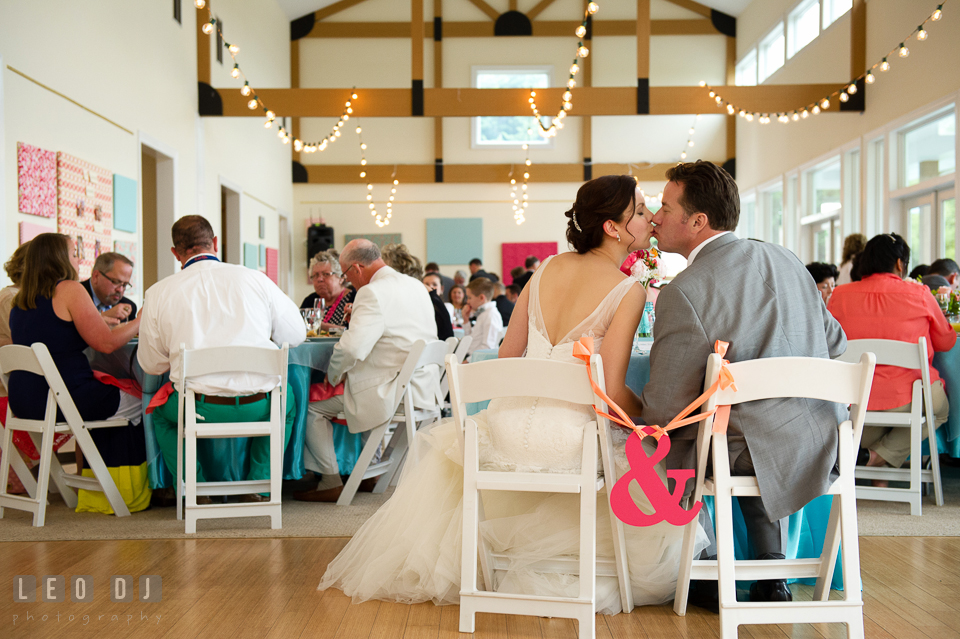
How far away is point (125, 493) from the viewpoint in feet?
12.1

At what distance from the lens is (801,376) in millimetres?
1953

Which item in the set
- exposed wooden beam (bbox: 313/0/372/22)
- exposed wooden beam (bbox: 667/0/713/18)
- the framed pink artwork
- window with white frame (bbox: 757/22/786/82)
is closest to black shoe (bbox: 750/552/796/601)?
window with white frame (bbox: 757/22/786/82)

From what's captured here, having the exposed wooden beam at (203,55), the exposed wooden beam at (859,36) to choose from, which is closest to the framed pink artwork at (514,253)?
the exposed wooden beam at (859,36)

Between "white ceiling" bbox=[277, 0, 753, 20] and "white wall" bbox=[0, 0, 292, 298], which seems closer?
"white wall" bbox=[0, 0, 292, 298]

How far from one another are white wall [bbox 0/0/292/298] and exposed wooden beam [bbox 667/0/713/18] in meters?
7.07

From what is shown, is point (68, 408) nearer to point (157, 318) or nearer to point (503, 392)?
point (157, 318)

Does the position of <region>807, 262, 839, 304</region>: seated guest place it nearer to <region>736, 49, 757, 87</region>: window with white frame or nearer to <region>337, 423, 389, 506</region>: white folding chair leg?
<region>337, 423, 389, 506</region>: white folding chair leg

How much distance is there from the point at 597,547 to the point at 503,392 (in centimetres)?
61

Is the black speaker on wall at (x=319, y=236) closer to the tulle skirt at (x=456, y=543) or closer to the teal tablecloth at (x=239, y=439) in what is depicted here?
the teal tablecloth at (x=239, y=439)

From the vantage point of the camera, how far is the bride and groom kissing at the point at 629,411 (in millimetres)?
2113

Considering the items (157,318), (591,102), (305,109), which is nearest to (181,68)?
(305,109)

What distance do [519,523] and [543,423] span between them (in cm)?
36

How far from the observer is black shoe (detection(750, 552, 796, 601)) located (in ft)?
7.29

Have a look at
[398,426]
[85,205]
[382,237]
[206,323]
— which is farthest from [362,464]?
[382,237]
